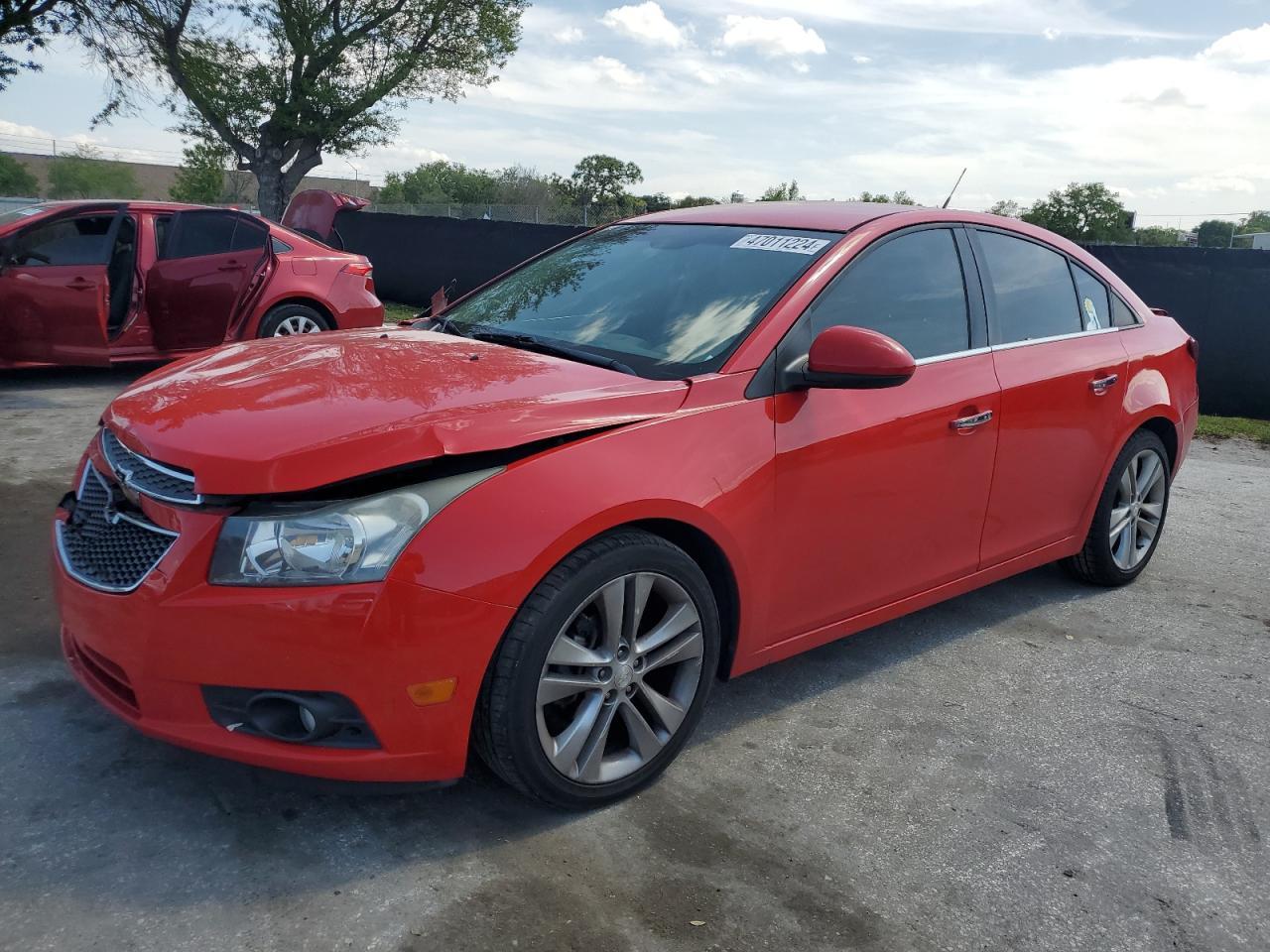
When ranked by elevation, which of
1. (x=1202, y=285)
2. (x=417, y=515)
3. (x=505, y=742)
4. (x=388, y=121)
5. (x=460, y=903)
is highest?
(x=388, y=121)

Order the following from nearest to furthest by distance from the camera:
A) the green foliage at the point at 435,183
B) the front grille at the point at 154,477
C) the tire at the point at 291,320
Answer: the front grille at the point at 154,477
the tire at the point at 291,320
the green foliage at the point at 435,183

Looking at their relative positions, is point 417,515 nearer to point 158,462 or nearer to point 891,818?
point 158,462

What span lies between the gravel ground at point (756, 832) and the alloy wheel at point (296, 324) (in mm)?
5076

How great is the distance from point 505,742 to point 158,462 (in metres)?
1.09

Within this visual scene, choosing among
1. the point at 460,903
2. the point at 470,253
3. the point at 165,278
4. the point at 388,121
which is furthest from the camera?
the point at 388,121

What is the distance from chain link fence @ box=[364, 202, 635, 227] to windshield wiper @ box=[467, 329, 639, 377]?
14.5m

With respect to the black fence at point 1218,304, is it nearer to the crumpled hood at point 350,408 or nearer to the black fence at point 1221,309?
the black fence at point 1221,309

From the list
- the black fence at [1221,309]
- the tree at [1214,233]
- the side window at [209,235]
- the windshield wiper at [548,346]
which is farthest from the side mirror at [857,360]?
the tree at [1214,233]

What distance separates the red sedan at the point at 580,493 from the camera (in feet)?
7.94

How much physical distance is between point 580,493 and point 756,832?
3.35 ft

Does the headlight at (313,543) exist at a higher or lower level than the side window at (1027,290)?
lower

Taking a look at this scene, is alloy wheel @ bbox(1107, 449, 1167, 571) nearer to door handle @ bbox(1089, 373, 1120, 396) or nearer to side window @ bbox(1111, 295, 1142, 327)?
door handle @ bbox(1089, 373, 1120, 396)

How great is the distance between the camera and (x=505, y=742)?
8.52 feet

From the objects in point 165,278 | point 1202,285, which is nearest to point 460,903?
point 165,278
